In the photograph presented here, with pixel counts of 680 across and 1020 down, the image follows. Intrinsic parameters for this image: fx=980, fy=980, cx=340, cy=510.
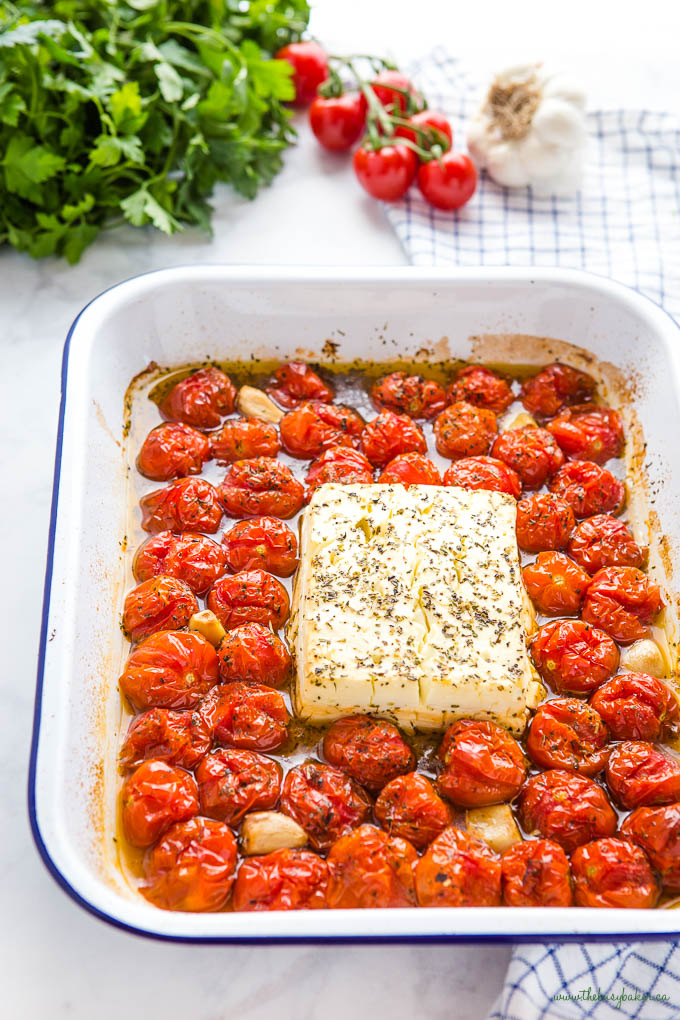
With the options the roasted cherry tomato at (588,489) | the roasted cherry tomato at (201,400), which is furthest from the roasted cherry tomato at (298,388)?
the roasted cherry tomato at (588,489)

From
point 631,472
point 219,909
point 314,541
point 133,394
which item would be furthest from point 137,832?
point 631,472

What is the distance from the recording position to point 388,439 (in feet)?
12.3

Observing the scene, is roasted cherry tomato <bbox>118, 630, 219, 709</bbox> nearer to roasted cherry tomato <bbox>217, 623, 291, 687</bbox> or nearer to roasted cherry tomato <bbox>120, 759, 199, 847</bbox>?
roasted cherry tomato <bbox>217, 623, 291, 687</bbox>

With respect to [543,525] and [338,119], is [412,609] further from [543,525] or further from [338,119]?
[338,119]

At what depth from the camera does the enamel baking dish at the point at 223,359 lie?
7.91 feet

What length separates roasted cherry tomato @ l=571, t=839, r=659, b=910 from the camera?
107 inches

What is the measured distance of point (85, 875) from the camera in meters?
2.49

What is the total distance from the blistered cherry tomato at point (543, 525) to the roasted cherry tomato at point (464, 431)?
13.0 inches

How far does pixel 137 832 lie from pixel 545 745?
1.25 meters

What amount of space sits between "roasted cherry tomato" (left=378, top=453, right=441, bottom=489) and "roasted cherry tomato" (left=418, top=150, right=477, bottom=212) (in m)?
1.64

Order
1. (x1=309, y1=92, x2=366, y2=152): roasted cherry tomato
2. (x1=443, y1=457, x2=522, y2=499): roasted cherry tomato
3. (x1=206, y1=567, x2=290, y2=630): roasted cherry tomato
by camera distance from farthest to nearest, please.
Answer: (x1=309, y1=92, x2=366, y2=152): roasted cherry tomato < (x1=443, y1=457, x2=522, y2=499): roasted cherry tomato < (x1=206, y1=567, x2=290, y2=630): roasted cherry tomato

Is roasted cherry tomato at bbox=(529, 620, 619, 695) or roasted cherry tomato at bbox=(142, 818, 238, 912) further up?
roasted cherry tomato at bbox=(529, 620, 619, 695)

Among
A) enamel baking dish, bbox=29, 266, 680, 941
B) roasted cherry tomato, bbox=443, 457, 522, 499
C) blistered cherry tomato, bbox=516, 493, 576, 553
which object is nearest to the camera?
enamel baking dish, bbox=29, 266, 680, 941

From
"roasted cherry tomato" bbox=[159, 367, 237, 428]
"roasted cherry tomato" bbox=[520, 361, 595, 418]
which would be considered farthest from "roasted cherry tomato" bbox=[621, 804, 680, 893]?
"roasted cherry tomato" bbox=[159, 367, 237, 428]
